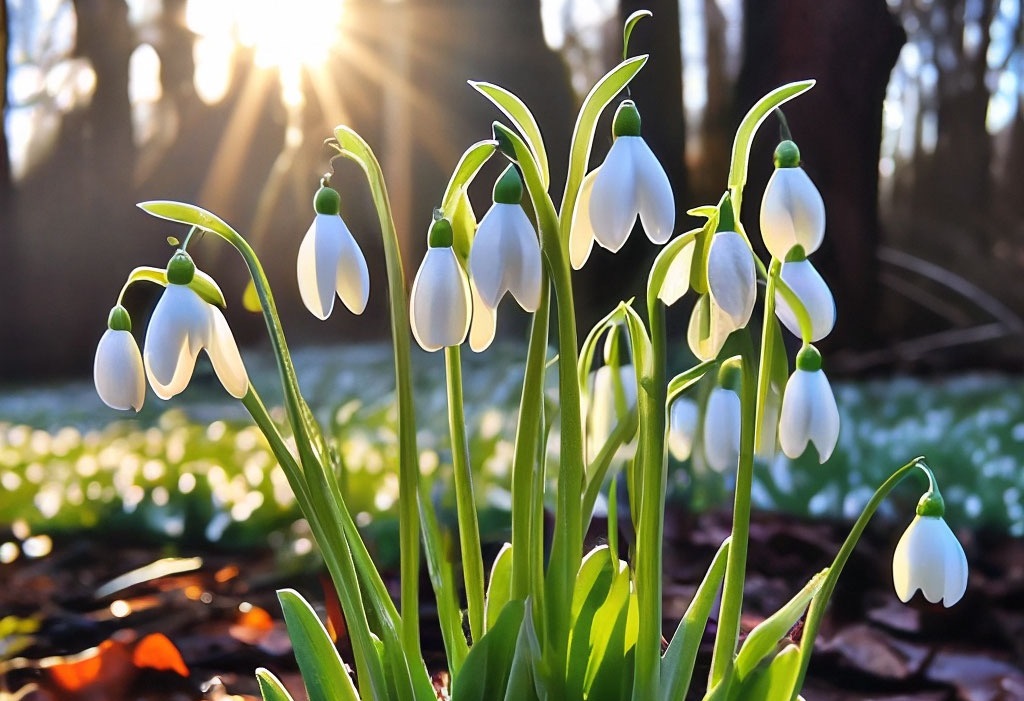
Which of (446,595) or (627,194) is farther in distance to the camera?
(446,595)

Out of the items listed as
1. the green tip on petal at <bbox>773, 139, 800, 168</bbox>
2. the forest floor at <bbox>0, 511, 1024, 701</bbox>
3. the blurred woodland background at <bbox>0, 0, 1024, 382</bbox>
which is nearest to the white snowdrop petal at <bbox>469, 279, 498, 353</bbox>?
the green tip on petal at <bbox>773, 139, 800, 168</bbox>

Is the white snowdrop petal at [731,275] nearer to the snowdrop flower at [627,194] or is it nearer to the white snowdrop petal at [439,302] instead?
the snowdrop flower at [627,194]

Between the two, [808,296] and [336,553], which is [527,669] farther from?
[808,296]

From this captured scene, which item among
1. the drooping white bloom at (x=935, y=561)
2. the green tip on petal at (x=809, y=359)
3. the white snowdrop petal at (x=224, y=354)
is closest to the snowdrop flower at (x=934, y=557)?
the drooping white bloom at (x=935, y=561)

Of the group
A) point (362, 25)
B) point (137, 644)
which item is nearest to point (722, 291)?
point (137, 644)

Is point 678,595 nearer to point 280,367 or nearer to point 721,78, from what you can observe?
point 280,367

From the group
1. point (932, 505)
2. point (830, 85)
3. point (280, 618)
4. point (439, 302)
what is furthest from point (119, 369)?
point (830, 85)

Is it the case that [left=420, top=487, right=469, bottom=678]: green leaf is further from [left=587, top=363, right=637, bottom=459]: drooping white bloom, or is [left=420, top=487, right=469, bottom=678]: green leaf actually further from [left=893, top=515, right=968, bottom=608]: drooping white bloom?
[left=893, top=515, right=968, bottom=608]: drooping white bloom
